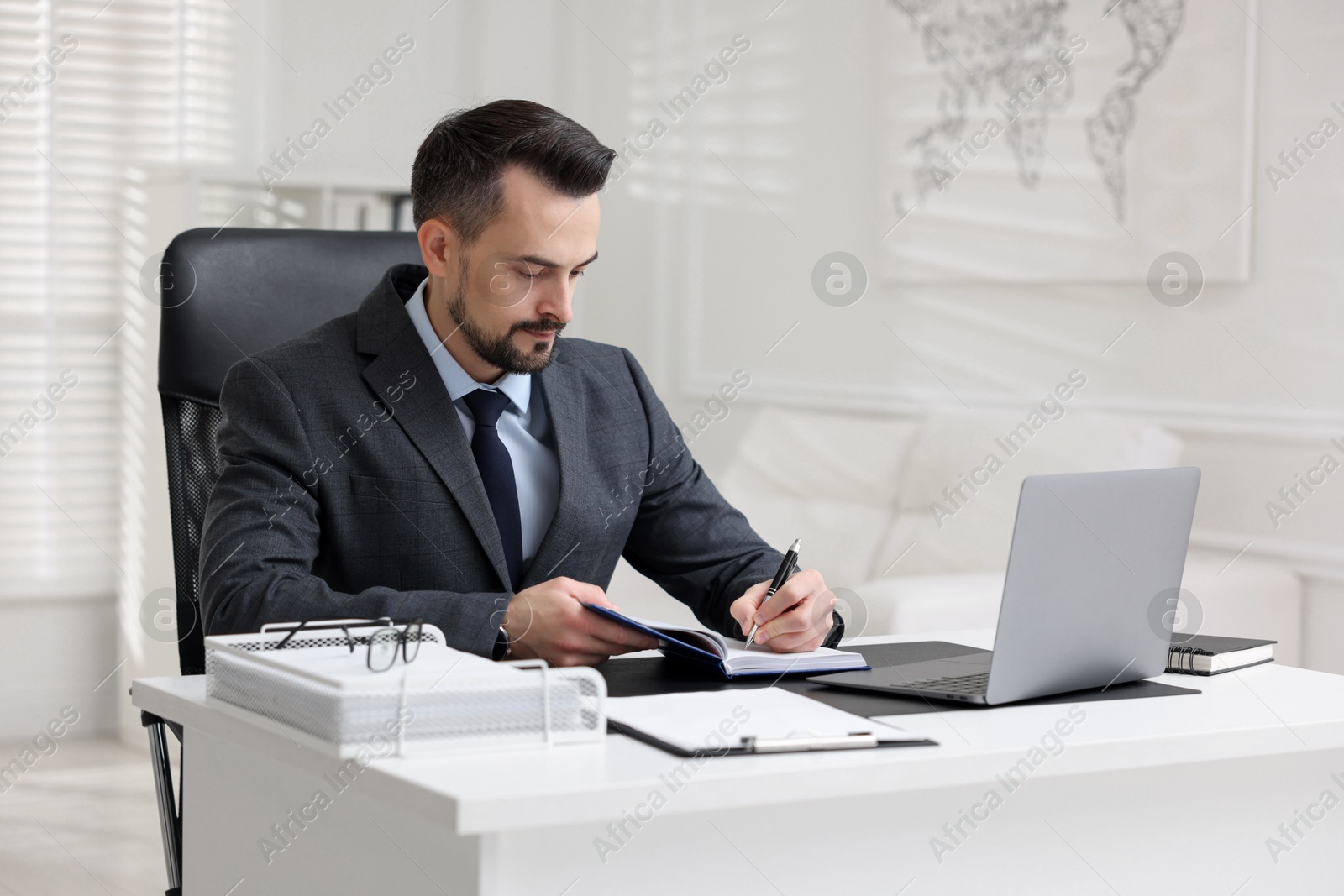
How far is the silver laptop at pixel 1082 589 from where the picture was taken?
4.04 ft

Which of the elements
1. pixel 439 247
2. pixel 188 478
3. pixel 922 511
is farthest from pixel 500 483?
pixel 922 511

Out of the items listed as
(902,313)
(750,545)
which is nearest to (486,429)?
(750,545)

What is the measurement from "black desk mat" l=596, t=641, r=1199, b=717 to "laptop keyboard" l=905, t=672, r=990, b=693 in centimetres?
3

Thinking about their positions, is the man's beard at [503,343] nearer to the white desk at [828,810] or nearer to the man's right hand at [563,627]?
the man's right hand at [563,627]

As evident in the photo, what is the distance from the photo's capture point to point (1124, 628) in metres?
1.38

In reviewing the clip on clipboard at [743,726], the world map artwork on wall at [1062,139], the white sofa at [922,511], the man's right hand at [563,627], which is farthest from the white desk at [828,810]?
the world map artwork on wall at [1062,139]

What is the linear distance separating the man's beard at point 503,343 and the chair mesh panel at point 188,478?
0.40 m

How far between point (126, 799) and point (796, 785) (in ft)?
9.58

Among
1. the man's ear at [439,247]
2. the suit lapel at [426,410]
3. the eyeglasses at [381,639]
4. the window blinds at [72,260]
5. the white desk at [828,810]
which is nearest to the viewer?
the white desk at [828,810]

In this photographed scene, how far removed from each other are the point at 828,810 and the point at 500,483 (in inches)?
30.2

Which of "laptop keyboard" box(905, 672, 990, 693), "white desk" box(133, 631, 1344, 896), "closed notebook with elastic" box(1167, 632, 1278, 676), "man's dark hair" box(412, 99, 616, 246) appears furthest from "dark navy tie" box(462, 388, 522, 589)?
"closed notebook with elastic" box(1167, 632, 1278, 676)

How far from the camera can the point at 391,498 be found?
66.8 inches

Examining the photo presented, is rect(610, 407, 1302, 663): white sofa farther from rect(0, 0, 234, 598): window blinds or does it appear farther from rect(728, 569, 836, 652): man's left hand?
rect(0, 0, 234, 598): window blinds

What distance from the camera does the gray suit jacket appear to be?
152cm
